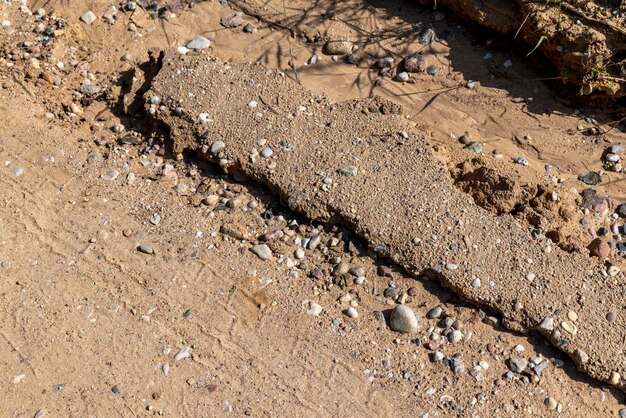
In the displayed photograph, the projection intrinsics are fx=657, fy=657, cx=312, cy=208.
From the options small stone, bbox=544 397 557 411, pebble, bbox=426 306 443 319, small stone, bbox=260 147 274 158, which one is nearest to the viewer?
small stone, bbox=544 397 557 411

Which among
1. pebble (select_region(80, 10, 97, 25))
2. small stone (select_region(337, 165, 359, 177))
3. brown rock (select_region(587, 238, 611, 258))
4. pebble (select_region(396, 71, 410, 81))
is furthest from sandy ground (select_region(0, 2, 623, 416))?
pebble (select_region(80, 10, 97, 25))

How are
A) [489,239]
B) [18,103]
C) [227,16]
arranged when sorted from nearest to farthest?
[489,239] → [18,103] → [227,16]

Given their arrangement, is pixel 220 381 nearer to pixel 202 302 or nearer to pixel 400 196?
pixel 202 302

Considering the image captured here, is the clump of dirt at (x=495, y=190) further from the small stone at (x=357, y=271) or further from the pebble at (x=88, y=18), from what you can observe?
the pebble at (x=88, y=18)

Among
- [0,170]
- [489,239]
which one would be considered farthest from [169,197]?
[489,239]

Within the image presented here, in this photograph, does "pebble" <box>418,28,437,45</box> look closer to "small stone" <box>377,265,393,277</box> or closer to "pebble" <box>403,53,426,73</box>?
"pebble" <box>403,53,426,73</box>

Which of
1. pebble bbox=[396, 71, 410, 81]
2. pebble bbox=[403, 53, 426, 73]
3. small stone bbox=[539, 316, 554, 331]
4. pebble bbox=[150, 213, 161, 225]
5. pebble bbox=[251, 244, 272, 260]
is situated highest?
pebble bbox=[403, 53, 426, 73]

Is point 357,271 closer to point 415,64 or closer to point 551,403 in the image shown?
point 551,403
